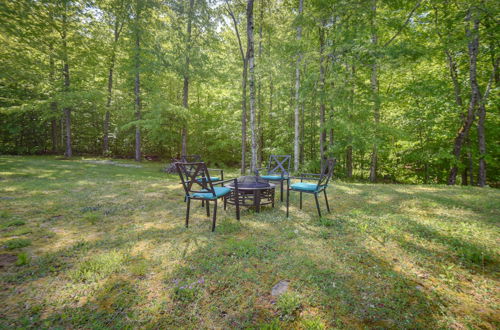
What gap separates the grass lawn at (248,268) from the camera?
1709 mm

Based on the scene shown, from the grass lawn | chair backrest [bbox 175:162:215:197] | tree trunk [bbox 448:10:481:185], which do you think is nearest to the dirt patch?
the grass lawn

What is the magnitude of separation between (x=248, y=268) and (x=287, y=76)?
1143 centimetres

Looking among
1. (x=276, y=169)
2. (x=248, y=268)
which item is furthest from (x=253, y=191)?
(x=248, y=268)

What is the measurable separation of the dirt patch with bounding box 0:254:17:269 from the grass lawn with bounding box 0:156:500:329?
0.04ft

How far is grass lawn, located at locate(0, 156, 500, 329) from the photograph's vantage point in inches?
67.3

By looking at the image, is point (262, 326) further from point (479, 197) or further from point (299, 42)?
point (299, 42)

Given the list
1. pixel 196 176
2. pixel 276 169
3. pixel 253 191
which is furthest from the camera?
pixel 276 169

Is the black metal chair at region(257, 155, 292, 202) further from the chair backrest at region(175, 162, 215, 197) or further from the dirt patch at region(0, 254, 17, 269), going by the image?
the dirt patch at region(0, 254, 17, 269)

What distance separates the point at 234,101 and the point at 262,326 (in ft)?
42.8

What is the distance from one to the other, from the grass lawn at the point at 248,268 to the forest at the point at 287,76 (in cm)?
438

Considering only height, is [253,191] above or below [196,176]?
below

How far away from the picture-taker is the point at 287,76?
460 inches

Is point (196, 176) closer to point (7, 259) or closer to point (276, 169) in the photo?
point (7, 259)

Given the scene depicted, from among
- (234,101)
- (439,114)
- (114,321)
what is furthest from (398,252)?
(234,101)
